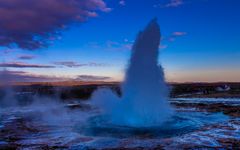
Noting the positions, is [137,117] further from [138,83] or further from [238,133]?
[238,133]

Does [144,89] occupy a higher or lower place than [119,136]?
higher

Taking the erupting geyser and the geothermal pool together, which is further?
the erupting geyser

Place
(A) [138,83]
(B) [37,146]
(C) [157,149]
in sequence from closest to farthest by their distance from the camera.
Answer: (C) [157,149]
(B) [37,146]
(A) [138,83]

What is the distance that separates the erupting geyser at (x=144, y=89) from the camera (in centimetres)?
1711

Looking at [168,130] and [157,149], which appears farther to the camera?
[168,130]

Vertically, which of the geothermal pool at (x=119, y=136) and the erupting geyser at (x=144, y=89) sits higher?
the erupting geyser at (x=144, y=89)

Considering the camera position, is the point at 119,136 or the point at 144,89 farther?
the point at 144,89

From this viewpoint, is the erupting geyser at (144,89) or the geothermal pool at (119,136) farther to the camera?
the erupting geyser at (144,89)

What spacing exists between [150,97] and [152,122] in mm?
1603

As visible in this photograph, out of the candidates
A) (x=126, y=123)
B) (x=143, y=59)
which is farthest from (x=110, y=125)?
(x=143, y=59)

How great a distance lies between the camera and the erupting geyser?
17.1 m

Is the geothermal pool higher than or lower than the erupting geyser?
lower

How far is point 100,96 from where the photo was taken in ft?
69.2

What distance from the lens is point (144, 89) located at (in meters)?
17.6
